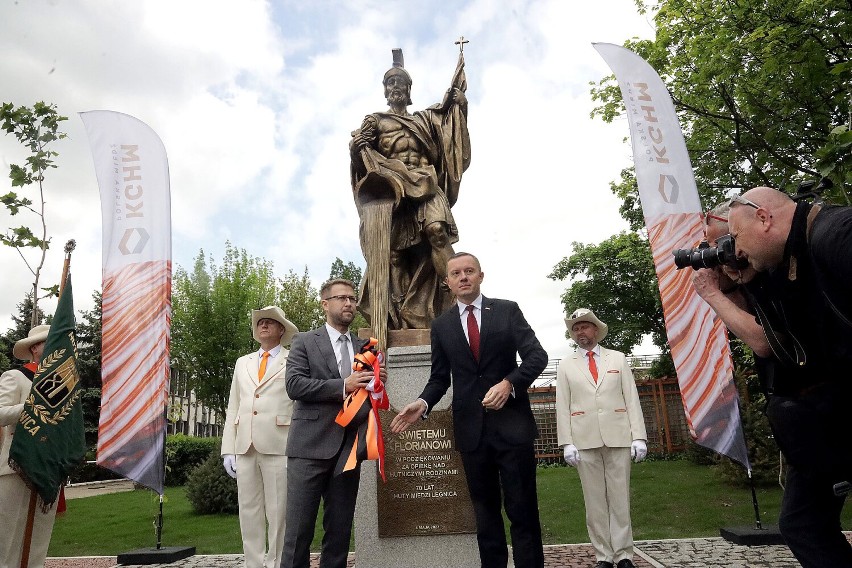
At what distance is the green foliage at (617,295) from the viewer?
27.0m

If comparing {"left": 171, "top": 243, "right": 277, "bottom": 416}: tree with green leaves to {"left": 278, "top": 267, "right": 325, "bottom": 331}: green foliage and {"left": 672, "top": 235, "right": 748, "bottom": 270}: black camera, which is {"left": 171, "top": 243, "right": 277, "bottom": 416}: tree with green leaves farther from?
{"left": 672, "top": 235, "right": 748, "bottom": 270}: black camera

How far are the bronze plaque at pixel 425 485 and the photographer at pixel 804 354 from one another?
262 cm

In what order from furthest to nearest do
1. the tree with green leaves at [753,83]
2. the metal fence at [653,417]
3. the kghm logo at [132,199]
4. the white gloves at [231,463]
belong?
the metal fence at [653,417]
the tree with green leaves at [753,83]
the kghm logo at [132,199]
the white gloves at [231,463]

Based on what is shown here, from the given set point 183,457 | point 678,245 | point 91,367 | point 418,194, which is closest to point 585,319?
point 678,245

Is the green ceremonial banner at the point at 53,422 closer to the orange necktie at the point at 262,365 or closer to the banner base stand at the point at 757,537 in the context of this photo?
the orange necktie at the point at 262,365

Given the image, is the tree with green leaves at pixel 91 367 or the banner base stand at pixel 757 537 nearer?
the banner base stand at pixel 757 537

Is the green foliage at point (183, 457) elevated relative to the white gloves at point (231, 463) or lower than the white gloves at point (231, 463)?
lower

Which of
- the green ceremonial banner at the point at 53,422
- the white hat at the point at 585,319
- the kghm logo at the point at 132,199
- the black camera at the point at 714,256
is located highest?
the kghm logo at the point at 132,199

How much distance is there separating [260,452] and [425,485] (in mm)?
1516

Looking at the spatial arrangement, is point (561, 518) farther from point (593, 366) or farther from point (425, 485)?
point (425, 485)

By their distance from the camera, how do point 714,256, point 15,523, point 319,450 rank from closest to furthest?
point 714,256 → point 319,450 → point 15,523

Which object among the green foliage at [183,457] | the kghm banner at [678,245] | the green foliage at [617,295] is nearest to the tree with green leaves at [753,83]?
the kghm banner at [678,245]

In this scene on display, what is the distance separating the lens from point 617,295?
1104 inches

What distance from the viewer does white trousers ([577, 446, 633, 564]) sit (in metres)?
5.12
